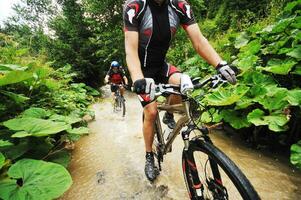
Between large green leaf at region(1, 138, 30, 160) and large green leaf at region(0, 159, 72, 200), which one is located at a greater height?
large green leaf at region(0, 159, 72, 200)

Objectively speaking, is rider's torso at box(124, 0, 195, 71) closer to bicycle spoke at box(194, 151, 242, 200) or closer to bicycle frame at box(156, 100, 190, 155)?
bicycle frame at box(156, 100, 190, 155)

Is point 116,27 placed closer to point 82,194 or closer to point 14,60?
point 14,60

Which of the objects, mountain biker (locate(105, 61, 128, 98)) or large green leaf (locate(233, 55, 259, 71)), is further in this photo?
mountain biker (locate(105, 61, 128, 98))

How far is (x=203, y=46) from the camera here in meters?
2.75

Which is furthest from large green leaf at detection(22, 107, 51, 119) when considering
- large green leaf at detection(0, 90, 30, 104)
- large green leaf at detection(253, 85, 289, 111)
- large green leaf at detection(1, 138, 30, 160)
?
large green leaf at detection(253, 85, 289, 111)

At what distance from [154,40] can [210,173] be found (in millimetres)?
1524

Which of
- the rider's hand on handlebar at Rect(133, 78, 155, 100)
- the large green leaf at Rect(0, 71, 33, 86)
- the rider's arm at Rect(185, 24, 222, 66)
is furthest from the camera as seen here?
the large green leaf at Rect(0, 71, 33, 86)

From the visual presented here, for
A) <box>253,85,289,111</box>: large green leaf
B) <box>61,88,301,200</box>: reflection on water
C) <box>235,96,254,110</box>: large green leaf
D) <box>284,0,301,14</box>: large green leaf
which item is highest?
<box>284,0,301,14</box>: large green leaf

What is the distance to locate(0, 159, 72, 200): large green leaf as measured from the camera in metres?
2.03

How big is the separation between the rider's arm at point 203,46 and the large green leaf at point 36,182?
5.50 ft

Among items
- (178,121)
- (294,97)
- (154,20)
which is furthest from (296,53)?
(178,121)

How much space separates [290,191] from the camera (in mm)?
3143

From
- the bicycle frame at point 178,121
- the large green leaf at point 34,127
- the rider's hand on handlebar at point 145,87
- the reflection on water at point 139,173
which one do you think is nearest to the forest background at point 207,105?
the large green leaf at point 34,127

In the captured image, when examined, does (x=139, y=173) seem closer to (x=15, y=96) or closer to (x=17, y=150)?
(x=17, y=150)
